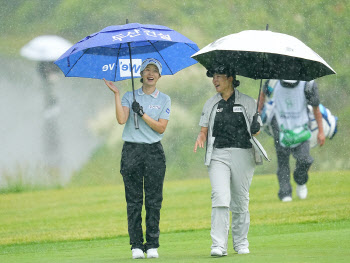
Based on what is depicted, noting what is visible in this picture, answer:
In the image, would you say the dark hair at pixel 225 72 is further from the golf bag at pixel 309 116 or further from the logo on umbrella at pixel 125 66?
the golf bag at pixel 309 116

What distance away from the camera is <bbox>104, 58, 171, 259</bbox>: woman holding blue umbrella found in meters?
5.57

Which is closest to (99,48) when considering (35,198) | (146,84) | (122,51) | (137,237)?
(122,51)

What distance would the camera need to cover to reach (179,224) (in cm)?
986

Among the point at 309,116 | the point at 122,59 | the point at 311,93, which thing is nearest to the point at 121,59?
the point at 122,59

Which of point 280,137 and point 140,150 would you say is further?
point 280,137

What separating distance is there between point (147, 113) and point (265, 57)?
914mm

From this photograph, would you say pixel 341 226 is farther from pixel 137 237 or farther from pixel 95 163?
pixel 95 163

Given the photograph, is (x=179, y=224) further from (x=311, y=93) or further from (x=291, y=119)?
(x=311, y=93)

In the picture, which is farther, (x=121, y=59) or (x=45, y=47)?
(x=45, y=47)

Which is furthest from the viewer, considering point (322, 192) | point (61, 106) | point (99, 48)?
point (61, 106)

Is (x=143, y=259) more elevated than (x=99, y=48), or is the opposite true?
(x=99, y=48)

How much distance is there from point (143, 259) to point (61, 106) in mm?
7635

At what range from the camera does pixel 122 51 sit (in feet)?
20.1

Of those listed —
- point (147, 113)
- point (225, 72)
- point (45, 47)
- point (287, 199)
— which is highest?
point (45, 47)
